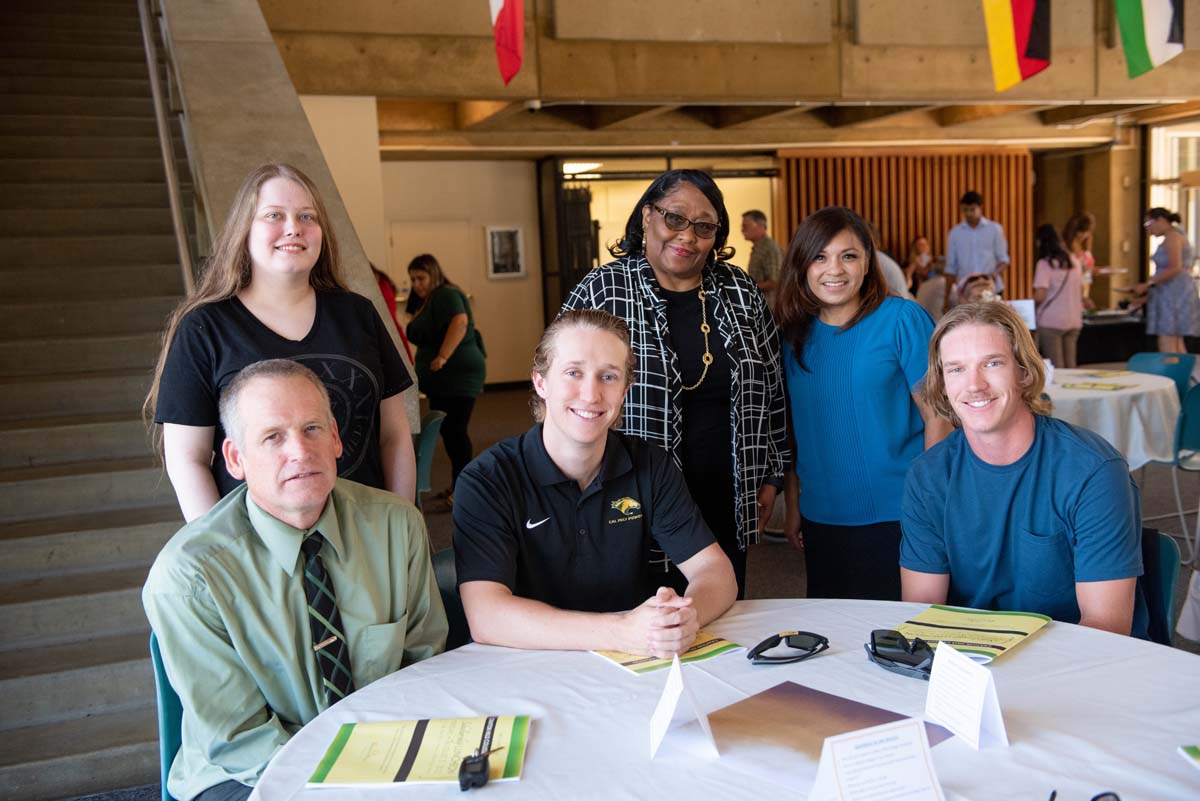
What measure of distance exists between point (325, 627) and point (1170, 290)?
1063cm

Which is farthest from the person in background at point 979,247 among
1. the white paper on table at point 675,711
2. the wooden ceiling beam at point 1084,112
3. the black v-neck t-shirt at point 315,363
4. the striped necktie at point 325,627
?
the white paper on table at point 675,711

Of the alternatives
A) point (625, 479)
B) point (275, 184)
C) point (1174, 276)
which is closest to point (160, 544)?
point (275, 184)

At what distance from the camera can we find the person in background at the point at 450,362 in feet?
21.4

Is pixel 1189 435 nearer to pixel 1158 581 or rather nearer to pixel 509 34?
pixel 1158 581

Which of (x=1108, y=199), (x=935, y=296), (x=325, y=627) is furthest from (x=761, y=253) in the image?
(x=1108, y=199)

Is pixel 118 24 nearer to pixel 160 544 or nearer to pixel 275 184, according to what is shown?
pixel 160 544

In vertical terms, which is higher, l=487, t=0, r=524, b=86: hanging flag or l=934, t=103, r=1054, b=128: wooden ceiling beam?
l=934, t=103, r=1054, b=128: wooden ceiling beam

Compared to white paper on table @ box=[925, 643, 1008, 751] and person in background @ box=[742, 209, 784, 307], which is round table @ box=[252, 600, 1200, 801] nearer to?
white paper on table @ box=[925, 643, 1008, 751]

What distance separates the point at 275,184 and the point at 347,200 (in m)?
5.44

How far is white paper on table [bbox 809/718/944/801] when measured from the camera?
4.07ft

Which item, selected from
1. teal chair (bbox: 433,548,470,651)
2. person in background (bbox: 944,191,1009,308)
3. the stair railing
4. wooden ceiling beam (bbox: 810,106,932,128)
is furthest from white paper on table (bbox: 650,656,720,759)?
wooden ceiling beam (bbox: 810,106,932,128)

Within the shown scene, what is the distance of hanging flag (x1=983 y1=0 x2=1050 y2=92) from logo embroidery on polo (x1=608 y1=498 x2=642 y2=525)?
4.95m

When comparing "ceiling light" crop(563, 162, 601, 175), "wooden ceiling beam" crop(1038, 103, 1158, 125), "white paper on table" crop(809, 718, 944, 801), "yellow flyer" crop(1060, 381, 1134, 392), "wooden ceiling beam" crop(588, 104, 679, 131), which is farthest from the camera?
"ceiling light" crop(563, 162, 601, 175)

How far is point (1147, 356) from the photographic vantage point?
6.37 meters
